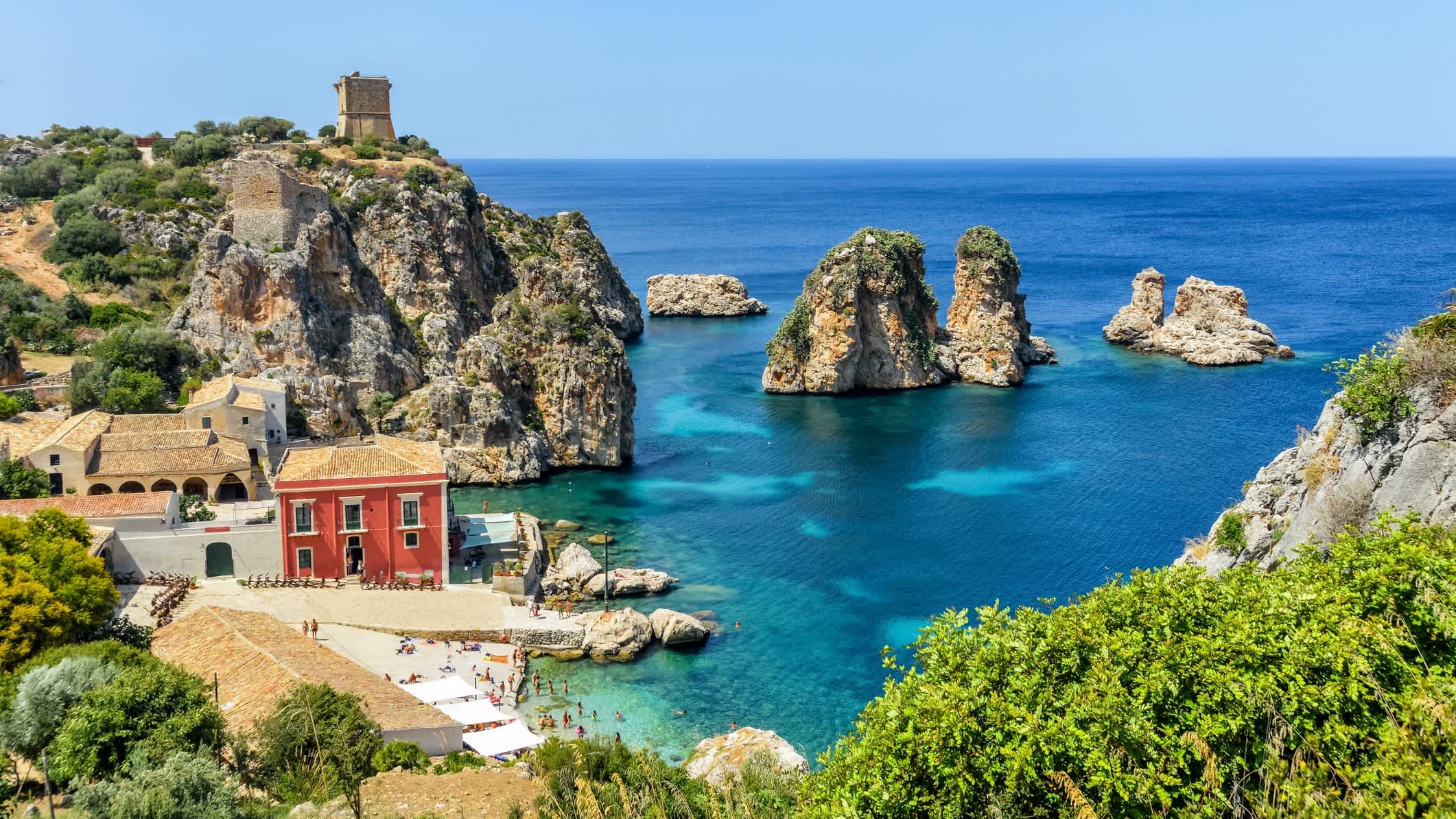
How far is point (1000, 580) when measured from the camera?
38.9m

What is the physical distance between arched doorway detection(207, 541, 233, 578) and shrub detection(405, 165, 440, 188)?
33.8 metres

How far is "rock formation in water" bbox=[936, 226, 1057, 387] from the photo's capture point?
74.4 m

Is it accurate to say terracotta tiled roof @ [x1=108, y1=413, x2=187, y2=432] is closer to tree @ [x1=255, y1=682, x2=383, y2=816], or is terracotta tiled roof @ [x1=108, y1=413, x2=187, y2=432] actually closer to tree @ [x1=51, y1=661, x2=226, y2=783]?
tree @ [x1=51, y1=661, x2=226, y2=783]

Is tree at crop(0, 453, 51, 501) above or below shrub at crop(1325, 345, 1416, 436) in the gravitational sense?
below

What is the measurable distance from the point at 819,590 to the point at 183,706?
22.7m

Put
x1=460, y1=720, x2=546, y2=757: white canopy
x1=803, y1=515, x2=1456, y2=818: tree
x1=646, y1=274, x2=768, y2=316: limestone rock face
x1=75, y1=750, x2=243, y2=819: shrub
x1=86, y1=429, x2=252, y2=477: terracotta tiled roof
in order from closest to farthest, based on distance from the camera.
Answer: x1=803, y1=515, x2=1456, y2=818: tree, x1=75, y1=750, x2=243, y2=819: shrub, x1=460, y1=720, x2=546, y2=757: white canopy, x1=86, y1=429, x2=252, y2=477: terracotta tiled roof, x1=646, y1=274, x2=768, y2=316: limestone rock face

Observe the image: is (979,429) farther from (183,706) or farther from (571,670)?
(183,706)

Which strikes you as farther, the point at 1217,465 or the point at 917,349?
the point at 917,349

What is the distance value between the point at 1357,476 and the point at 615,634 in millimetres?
21321

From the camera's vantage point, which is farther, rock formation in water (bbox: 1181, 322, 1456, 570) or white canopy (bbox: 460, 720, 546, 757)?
white canopy (bbox: 460, 720, 546, 757)

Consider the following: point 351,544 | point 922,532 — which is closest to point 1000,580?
point 922,532

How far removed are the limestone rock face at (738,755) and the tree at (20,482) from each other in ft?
81.9

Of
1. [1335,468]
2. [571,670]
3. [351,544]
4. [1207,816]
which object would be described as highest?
[1335,468]

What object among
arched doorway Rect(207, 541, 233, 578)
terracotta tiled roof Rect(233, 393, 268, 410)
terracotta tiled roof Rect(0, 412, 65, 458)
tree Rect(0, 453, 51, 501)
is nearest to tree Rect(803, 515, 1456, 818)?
arched doorway Rect(207, 541, 233, 578)
